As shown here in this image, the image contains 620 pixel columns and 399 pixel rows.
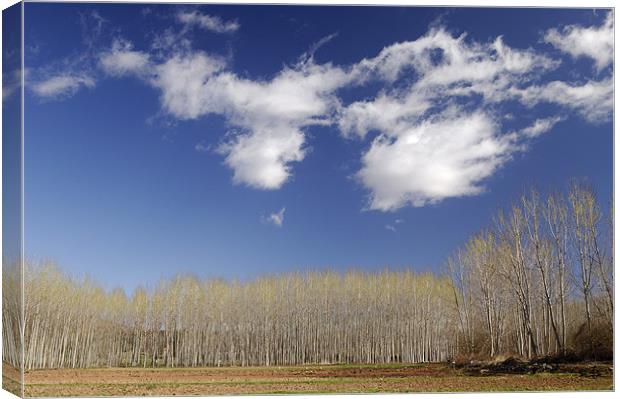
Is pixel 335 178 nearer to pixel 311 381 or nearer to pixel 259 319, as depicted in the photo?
pixel 259 319

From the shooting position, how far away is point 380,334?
395 inches

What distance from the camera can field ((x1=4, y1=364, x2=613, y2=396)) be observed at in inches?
339

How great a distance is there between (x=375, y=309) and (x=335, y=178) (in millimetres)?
2264

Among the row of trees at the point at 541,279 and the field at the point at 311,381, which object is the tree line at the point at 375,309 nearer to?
the row of trees at the point at 541,279

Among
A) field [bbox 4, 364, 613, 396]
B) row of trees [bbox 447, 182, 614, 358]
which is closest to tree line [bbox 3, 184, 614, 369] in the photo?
row of trees [bbox 447, 182, 614, 358]

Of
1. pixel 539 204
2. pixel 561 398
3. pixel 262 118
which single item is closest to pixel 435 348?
pixel 561 398

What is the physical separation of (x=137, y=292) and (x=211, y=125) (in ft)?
9.33

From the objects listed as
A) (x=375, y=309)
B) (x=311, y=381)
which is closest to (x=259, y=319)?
(x=311, y=381)

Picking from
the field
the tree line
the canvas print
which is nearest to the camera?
the field

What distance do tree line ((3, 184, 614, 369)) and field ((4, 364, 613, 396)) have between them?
Answer: 0.93 feet

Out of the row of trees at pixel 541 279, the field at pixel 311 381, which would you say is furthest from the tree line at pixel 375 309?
the field at pixel 311 381

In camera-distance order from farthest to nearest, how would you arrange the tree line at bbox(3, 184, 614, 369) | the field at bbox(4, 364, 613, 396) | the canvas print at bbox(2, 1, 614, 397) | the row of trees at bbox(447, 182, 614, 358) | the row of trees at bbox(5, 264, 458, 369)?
the row of trees at bbox(5, 264, 458, 369) → the tree line at bbox(3, 184, 614, 369) → the row of trees at bbox(447, 182, 614, 358) → the canvas print at bbox(2, 1, 614, 397) → the field at bbox(4, 364, 613, 396)

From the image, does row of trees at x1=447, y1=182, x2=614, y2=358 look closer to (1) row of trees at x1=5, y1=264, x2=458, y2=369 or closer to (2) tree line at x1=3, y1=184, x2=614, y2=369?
(2) tree line at x1=3, y1=184, x2=614, y2=369

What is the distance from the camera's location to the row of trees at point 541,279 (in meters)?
8.98
